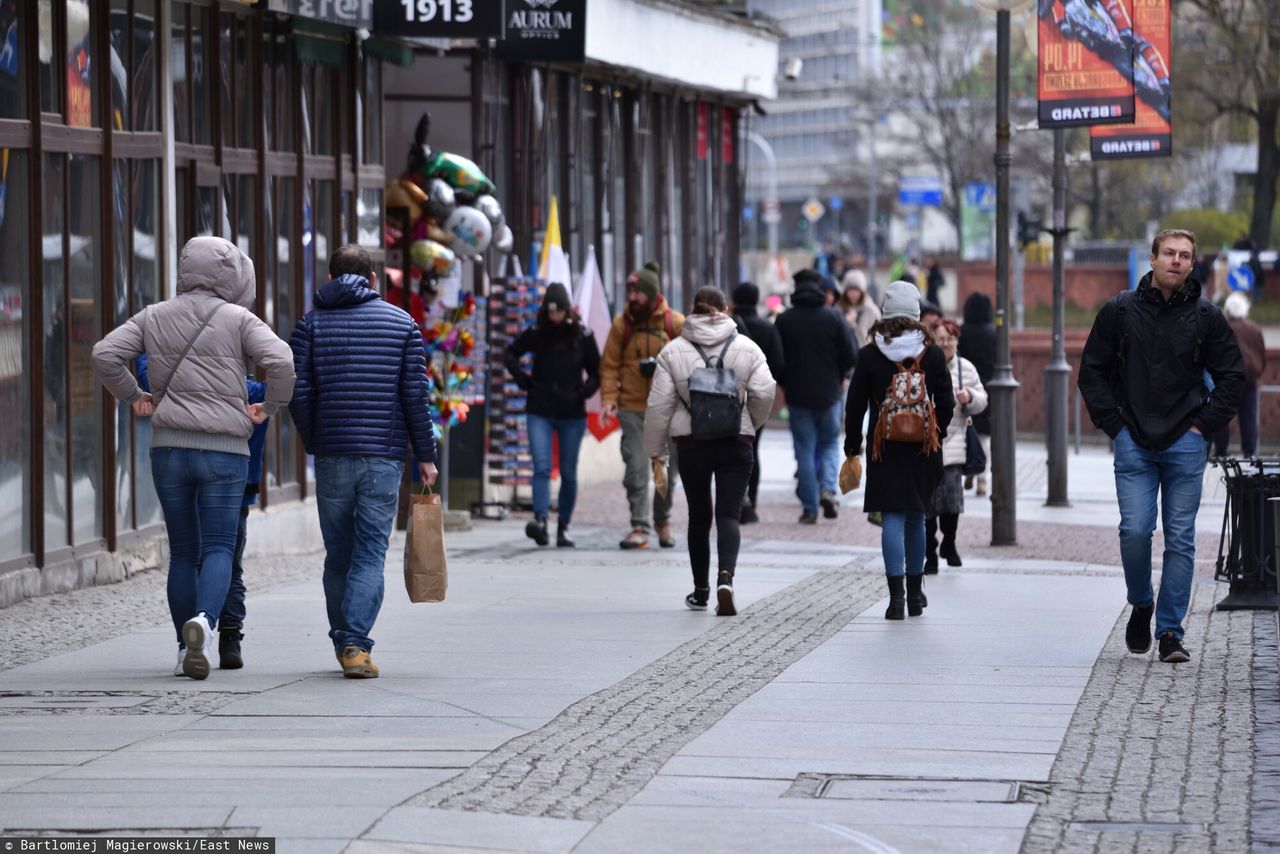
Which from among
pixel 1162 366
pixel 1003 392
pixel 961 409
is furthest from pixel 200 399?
pixel 1003 392

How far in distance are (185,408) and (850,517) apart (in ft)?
32.3

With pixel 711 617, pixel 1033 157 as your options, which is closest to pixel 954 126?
pixel 1033 157

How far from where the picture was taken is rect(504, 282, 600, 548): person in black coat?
638 inches

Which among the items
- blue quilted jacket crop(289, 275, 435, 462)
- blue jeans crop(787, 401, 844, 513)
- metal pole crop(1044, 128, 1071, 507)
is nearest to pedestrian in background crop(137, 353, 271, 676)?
blue quilted jacket crop(289, 275, 435, 462)

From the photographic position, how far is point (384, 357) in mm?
9891

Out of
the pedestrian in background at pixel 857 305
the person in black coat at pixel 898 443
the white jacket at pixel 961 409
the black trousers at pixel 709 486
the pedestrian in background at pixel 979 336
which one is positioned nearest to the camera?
the person in black coat at pixel 898 443

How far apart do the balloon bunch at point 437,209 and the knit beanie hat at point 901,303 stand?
6.08m

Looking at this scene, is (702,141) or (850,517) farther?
(702,141)

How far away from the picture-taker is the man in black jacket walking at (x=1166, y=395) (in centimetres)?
1013

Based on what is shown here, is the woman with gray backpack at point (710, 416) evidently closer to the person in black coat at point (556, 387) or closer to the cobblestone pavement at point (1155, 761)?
the cobblestone pavement at point (1155, 761)

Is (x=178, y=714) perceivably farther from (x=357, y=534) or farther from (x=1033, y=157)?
(x=1033, y=157)

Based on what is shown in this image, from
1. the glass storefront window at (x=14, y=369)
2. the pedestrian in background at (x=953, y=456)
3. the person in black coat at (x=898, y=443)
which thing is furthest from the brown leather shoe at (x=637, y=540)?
the glass storefront window at (x=14, y=369)

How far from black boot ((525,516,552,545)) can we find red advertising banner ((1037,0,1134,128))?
455cm

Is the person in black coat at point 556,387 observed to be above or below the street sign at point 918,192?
below
